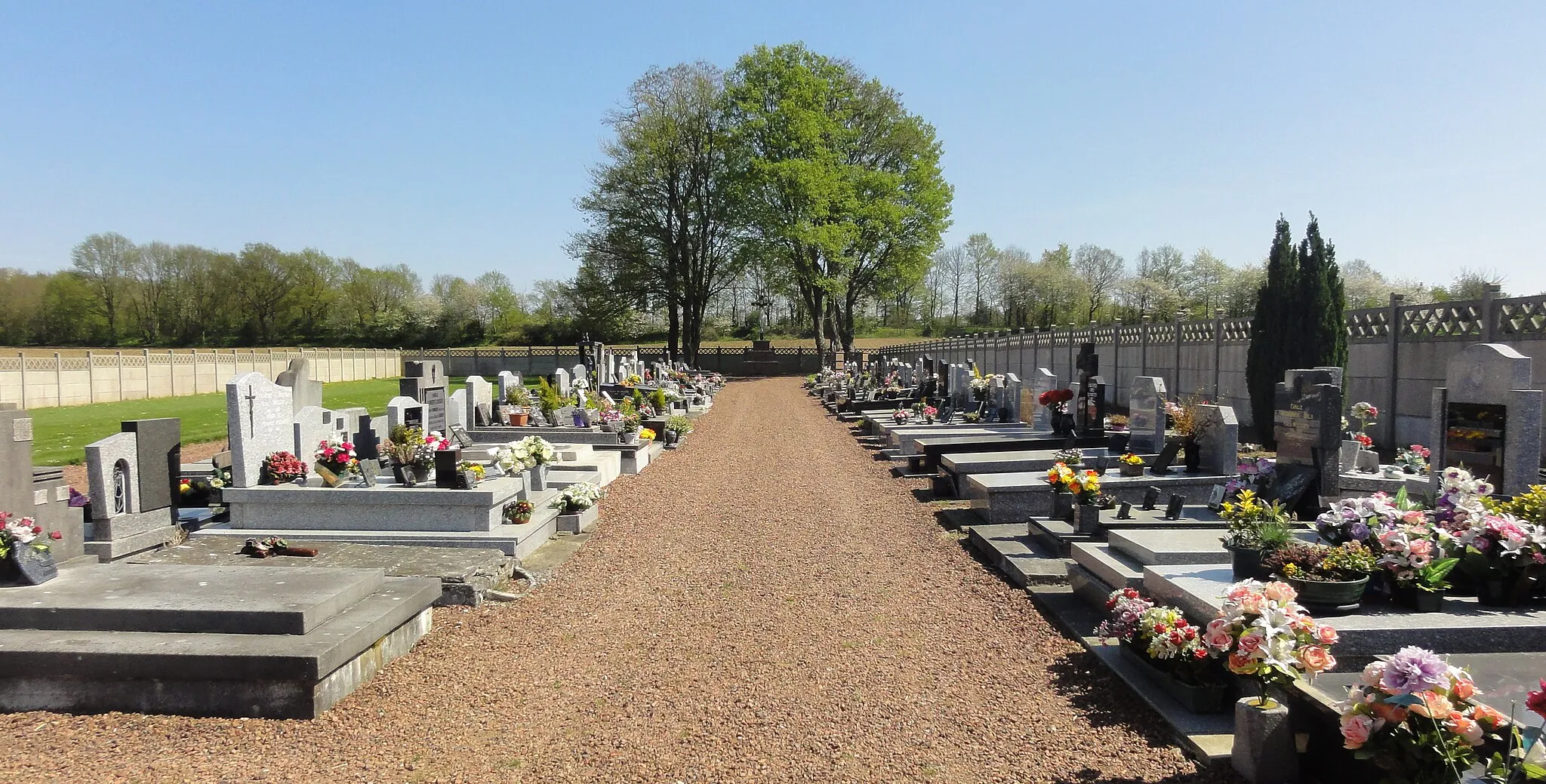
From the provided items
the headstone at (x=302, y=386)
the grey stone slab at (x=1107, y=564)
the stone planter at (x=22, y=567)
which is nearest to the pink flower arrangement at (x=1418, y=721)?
the grey stone slab at (x=1107, y=564)

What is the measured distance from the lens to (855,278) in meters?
47.8

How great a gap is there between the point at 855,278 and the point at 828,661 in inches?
1699

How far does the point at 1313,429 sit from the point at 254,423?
10.5m

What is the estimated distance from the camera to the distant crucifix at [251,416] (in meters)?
8.80

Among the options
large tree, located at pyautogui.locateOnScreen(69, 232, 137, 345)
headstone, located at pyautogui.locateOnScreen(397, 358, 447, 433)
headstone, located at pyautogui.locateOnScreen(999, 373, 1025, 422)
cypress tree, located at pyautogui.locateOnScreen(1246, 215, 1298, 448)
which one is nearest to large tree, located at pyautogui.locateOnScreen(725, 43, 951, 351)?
headstone, located at pyautogui.locateOnScreen(999, 373, 1025, 422)

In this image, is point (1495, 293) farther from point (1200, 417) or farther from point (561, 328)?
point (561, 328)

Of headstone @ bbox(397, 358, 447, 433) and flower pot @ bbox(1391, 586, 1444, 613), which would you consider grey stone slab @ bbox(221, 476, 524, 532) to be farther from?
flower pot @ bbox(1391, 586, 1444, 613)

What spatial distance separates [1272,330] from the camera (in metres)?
15.1

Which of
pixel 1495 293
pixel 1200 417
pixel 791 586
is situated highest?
pixel 1495 293

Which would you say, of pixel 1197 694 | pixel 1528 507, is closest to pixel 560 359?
pixel 1197 694

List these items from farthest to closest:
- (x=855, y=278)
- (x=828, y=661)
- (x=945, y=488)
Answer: (x=855, y=278)
(x=945, y=488)
(x=828, y=661)

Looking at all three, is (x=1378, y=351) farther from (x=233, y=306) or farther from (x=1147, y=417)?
(x=233, y=306)

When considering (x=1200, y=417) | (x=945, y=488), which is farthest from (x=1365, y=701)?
(x=945, y=488)

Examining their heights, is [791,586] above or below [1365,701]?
below
